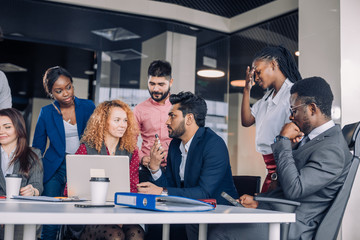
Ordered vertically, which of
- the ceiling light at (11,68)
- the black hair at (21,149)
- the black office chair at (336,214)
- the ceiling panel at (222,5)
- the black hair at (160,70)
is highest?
the ceiling panel at (222,5)

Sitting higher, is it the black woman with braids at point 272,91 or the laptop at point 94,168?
the black woman with braids at point 272,91

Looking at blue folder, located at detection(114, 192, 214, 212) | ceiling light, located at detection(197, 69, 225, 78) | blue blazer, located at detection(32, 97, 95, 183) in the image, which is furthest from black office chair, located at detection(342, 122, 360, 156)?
ceiling light, located at detection(197, 69, 225, 78)

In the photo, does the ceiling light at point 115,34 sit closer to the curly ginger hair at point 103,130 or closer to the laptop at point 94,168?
the curly ginger hair at point 103,130

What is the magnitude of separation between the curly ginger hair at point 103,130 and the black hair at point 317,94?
1252 millimetres

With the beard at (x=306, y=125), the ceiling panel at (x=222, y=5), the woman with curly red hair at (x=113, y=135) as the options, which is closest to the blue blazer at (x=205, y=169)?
the woman with curly red hair at (x=113, y=135)

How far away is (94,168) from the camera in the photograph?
2031mm

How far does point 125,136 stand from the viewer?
2.90 meters

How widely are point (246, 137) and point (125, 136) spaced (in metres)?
3.16

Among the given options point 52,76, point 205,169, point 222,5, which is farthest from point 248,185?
point 222,5

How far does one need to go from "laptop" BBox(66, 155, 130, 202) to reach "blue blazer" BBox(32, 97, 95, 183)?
1.20 metres

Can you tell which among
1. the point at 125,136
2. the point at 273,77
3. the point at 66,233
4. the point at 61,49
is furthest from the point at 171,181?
the point at 61,49

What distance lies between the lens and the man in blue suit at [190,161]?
2.30m

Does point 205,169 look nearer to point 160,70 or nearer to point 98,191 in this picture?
point 98,191

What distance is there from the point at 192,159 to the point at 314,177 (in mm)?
846
